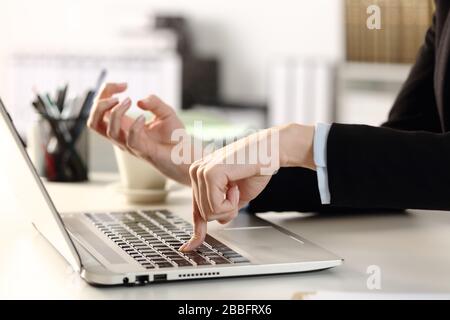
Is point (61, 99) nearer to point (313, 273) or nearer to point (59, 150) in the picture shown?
point (59, 150)

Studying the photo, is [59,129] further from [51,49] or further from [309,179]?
[51,49]

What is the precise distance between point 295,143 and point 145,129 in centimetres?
37

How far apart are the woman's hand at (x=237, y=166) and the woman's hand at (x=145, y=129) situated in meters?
0.29

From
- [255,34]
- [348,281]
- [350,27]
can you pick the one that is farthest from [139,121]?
[255,34]

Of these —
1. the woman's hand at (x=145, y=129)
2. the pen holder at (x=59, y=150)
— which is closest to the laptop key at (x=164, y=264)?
the woman's hand at (x=145, y=129)

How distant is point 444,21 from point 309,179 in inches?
15.2

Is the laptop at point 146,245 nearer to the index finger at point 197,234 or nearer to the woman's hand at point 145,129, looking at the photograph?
the index finger at point 197,234

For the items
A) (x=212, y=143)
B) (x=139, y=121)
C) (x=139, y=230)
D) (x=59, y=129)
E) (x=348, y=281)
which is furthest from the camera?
(x=59, y=129)

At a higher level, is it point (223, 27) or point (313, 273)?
point (223, 27)

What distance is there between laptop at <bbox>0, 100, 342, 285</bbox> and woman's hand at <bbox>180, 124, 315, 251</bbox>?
41 millimetres

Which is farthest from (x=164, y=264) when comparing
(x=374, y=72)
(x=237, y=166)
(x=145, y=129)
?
(x=374, y=72)

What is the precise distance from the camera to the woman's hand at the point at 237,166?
0.95 meters

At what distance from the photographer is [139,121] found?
1.27 m

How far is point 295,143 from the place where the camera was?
100cm
